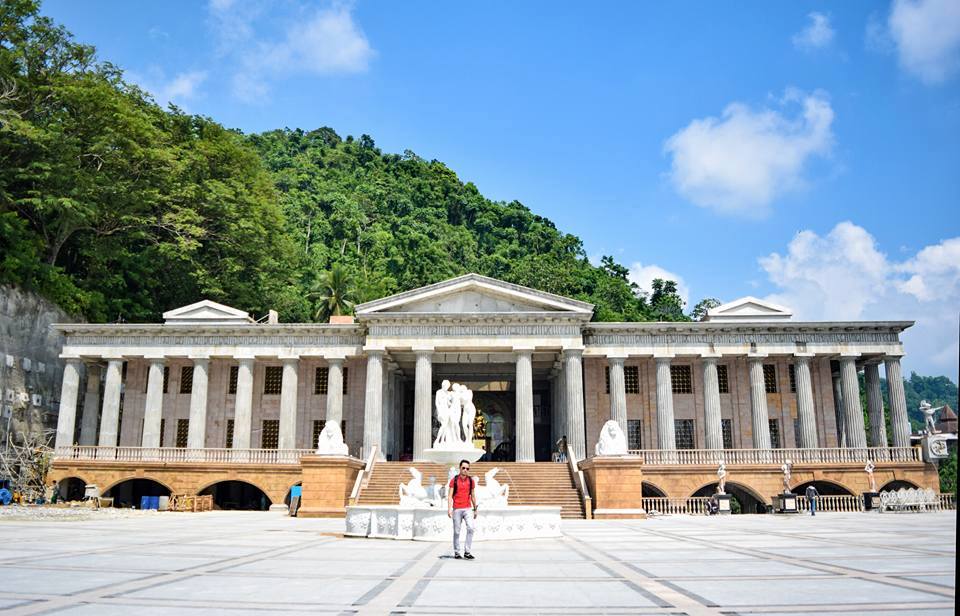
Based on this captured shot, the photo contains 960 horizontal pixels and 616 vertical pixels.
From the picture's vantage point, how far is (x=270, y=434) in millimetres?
42750

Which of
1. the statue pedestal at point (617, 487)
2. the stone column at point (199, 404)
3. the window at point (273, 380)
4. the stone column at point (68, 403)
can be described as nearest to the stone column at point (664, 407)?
the statue pedestal at point (617, 487)

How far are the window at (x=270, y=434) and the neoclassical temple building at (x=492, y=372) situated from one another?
84 millimetres

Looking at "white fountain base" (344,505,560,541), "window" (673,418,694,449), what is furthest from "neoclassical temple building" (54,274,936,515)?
"white fountain base" (344,505,560,541)

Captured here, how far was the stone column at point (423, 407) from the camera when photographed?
122 feet

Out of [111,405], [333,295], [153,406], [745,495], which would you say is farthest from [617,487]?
[333,295]

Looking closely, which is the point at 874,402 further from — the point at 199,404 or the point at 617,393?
the point at 199,404

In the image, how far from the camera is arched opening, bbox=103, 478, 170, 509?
1555 inches

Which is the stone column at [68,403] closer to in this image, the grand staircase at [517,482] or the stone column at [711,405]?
the grand staircase at [517,482]

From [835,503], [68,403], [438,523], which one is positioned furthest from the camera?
[68,403]

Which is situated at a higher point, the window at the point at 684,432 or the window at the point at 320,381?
the window at the point at 320,381

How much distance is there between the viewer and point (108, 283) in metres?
48.2

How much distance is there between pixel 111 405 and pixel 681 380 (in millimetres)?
32366

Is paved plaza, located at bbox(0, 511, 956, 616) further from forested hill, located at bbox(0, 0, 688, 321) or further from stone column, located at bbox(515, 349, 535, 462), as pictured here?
forested hill, located at bbox(0, 0, 688, 321)

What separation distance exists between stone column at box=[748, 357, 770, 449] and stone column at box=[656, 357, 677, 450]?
429 cm
